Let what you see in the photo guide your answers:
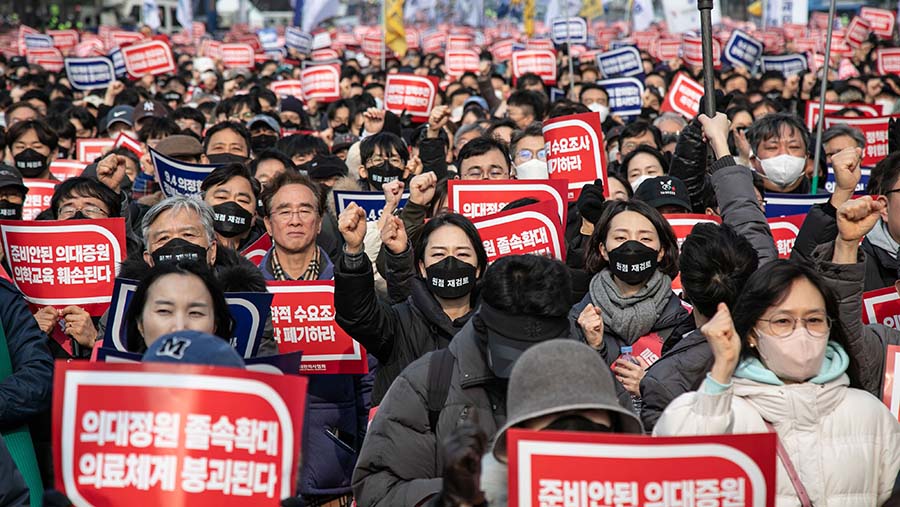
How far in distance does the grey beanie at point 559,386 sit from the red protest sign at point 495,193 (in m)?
3.68

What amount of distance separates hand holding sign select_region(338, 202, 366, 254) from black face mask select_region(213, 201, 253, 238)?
1925 mm

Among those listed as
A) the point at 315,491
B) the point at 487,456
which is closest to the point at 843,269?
the point at 487,456

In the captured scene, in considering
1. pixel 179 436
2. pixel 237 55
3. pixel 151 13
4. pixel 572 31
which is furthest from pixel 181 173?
pixel 151 13

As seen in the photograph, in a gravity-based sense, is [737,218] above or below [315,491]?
above

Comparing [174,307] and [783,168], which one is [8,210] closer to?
[174,307]

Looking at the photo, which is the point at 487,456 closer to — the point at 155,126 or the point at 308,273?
the point at 308,273

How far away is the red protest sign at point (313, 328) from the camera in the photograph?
231 inches

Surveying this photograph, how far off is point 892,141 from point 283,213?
5708mm

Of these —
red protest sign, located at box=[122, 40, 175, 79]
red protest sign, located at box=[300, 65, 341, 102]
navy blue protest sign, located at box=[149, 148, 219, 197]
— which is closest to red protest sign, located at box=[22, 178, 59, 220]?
navy blue protest sign, located at box=[149, 148, 219, 197]

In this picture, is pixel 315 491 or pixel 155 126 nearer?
pixel 315 491

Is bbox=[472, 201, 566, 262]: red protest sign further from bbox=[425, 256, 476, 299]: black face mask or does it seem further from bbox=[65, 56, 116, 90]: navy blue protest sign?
bbox=[65, 56, 116, 90]: navy blue protest sign

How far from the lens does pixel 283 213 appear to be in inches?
251

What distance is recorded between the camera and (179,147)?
953 cm

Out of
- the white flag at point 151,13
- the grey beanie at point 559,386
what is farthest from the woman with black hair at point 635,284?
the white flag at point 151,13
